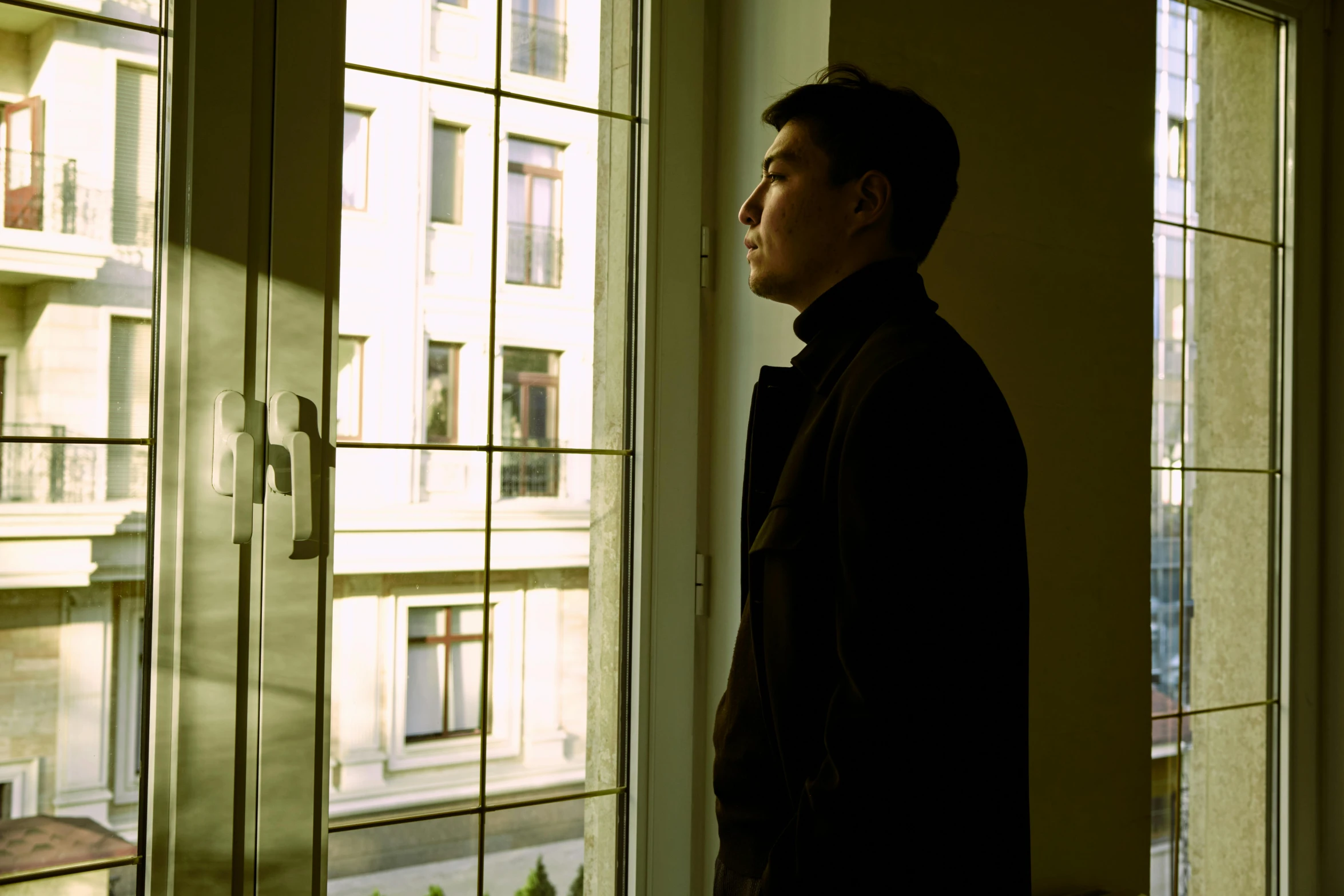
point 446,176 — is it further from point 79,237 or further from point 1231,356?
point 1231,356

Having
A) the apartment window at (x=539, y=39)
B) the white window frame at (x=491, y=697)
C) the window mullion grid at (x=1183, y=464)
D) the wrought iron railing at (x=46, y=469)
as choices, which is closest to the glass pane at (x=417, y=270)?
the apartment window at (x=539, y=39)

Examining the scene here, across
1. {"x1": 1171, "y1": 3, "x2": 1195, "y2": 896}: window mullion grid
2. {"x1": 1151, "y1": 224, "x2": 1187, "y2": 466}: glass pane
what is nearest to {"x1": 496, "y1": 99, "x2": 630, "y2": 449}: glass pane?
{"x1": 1151, "y1": 224, "x2": 1187, "y2": 466}: glass pane

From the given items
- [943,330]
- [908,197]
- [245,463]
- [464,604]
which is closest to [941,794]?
[943,330]

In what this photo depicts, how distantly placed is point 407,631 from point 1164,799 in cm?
192

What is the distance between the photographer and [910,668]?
946 mm

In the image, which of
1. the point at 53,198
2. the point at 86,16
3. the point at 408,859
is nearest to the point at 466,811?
the point at 408,859

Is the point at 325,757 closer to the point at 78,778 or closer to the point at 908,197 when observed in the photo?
the point at 78,778

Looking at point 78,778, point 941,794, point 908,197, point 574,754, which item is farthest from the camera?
point 574,754

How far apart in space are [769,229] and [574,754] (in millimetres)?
1008

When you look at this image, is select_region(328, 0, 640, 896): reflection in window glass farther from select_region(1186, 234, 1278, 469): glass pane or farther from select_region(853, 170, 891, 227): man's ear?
select_region(1186, 234, 1278, 469): glass pane

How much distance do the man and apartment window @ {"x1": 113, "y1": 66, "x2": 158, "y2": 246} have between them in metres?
0.93

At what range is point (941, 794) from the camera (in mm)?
955

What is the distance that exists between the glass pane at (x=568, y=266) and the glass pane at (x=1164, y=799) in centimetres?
158

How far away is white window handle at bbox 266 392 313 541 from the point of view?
141cm
